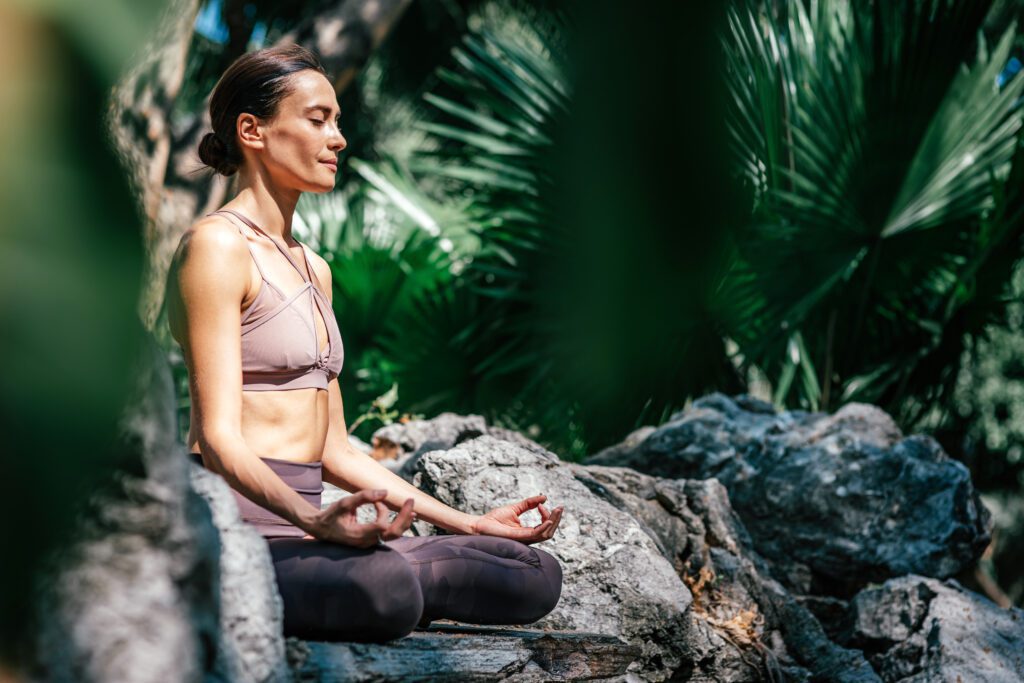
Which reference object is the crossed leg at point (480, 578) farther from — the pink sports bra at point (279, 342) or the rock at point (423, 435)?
the rock at point (423, 435)

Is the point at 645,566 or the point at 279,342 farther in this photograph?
the point at 645,566

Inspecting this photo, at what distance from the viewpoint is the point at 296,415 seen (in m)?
2.25

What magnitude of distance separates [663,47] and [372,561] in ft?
14.2

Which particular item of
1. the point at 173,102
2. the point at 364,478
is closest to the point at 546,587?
the point at 364,478

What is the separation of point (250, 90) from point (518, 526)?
3.61 ft

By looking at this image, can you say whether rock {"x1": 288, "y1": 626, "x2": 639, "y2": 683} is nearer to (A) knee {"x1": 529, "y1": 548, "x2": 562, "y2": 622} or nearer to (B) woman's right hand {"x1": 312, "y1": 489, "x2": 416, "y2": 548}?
(A) knee {"x1": 529, "y1": 548, "x2": 562, "y2": 622}

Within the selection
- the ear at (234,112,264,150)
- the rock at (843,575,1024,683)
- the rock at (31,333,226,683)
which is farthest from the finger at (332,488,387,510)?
the rock at (843,575,1024,683)

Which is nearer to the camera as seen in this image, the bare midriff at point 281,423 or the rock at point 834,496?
the bare midriff at point 281,423

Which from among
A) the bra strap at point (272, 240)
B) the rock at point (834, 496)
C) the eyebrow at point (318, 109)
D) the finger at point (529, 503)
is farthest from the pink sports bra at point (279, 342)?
the rock at point (834, 496)

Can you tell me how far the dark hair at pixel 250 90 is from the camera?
91.6 inches

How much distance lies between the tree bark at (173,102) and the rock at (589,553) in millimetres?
2005

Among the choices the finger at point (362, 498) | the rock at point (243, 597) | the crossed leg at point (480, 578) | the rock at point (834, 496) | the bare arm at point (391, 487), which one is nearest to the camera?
the rock at point (243, 597)

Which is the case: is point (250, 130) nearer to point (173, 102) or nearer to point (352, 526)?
point (352, 526)

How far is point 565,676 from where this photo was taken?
7.61 feet
